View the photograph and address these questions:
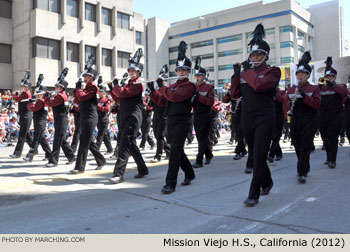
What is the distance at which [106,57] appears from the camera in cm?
3381

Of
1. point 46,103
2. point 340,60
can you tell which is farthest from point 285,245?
point 340,60

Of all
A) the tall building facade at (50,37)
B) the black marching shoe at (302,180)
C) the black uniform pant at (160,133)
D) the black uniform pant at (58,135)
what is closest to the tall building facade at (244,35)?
the tall building facade at (50,37)

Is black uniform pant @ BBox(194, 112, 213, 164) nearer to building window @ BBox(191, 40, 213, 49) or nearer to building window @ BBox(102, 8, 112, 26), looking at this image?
building window @ BBox(102, 8, 112, 26)

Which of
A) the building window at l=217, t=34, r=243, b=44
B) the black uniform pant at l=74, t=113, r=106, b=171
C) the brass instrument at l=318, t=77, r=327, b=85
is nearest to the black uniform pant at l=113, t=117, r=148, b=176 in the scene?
the black uniform pant at l=74, t=113, r=106, b=171

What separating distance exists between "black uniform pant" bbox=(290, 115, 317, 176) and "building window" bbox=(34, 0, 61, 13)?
27.0 m

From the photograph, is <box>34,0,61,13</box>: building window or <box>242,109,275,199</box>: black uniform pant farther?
<box>34,0,61,13</box>: building window

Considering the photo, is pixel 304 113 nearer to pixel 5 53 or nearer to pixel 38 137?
pixel 38 137

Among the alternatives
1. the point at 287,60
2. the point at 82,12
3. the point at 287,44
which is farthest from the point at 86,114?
the point at 287,44

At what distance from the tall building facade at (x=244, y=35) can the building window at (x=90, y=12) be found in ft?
110

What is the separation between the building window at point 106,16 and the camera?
33469 mm

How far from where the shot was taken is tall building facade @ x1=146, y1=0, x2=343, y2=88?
58781 mm

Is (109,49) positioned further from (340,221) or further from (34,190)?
(340,221)

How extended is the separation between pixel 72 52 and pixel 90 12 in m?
4.37

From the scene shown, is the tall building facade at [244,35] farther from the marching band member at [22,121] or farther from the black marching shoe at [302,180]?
the black marching shoe at [302,180]
